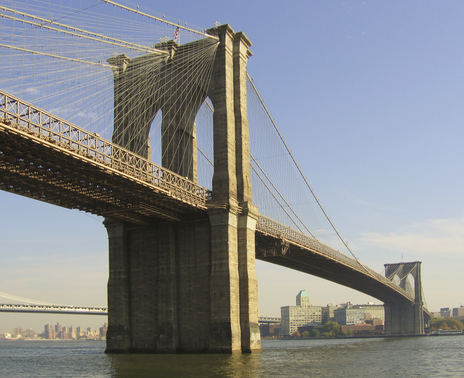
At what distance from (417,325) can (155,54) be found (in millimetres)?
102139

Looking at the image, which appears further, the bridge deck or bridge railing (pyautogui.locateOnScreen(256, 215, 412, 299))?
bridge railing (pyautogui.locateOnScreen(256, 215, 412, 299))

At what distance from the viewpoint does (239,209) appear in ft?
157

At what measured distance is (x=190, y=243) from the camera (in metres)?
48.1

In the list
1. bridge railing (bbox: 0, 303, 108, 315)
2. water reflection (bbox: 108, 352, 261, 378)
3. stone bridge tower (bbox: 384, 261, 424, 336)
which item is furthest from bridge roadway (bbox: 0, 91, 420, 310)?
stone bridge tower (bbox: 384, 261, 424, 336)

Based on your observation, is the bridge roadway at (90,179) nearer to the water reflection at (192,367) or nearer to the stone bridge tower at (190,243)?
the stone bridge tower at (190,243)

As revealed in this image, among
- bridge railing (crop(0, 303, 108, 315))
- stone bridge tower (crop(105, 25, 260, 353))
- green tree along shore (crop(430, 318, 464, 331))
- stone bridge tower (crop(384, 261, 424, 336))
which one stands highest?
stone bridge tower (crop(105, 25, 260, 353))

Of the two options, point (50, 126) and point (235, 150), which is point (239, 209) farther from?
point (50, 126)

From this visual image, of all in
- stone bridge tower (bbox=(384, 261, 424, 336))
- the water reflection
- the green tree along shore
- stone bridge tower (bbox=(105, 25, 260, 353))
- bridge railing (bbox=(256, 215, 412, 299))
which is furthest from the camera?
the green tree along shore

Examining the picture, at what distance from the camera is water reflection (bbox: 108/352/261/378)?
29.9 m

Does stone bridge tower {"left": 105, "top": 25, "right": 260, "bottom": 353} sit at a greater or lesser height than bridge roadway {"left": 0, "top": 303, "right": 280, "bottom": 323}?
greater

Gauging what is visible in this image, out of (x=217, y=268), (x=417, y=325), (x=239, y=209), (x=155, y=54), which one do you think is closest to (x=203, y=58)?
(x=155, y=54)

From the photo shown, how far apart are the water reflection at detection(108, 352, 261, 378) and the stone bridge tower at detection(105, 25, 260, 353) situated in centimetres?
441

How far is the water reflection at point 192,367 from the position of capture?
98.1ft

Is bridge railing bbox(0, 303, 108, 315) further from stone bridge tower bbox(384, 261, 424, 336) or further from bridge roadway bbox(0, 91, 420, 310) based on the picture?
bridge roadway bbox(0, 91, 420, 310)
